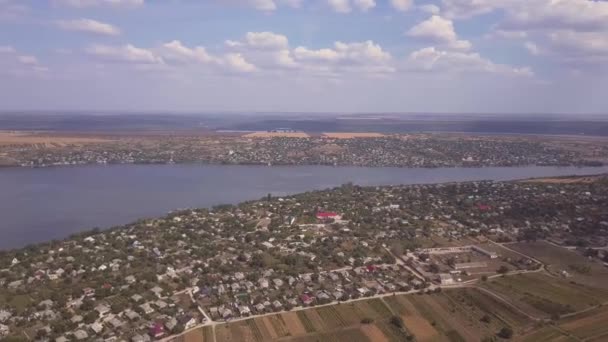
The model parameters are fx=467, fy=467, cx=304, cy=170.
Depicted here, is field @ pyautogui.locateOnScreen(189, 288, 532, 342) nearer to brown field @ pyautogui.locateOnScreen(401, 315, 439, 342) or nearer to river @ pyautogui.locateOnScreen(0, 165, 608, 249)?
brown field @ pyautogui.locateOnScreen(401, 315, 439, 342)

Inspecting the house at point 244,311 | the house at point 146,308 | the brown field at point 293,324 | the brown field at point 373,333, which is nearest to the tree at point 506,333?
the brown field at point 373,333

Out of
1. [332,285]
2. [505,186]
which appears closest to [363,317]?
[332,285]

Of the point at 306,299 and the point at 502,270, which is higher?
the point at 502,270

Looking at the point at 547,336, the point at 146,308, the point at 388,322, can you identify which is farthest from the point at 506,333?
the point at 146,308

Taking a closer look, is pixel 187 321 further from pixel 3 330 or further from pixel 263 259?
pixel 263 259

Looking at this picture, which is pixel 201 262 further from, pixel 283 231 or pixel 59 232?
pixel 59 232

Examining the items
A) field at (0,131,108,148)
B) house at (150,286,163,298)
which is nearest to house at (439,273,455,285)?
house at (150,286,163,298)

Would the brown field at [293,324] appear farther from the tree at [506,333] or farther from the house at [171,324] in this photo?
the tree at [506,333]
